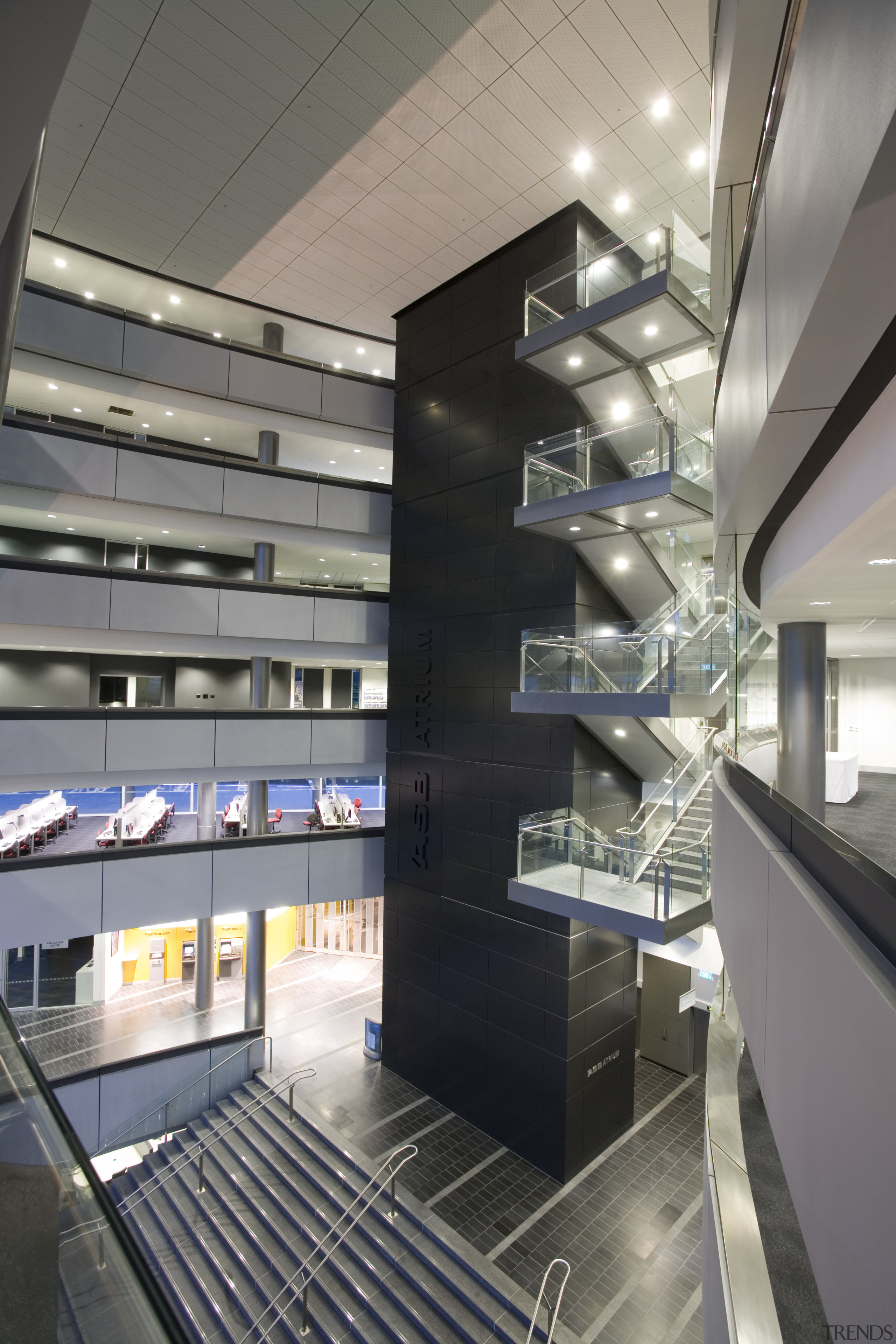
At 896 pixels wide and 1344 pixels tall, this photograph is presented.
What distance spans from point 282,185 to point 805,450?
34.3ft

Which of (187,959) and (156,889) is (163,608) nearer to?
(156,889)

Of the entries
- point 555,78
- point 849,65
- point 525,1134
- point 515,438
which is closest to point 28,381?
point 515,438

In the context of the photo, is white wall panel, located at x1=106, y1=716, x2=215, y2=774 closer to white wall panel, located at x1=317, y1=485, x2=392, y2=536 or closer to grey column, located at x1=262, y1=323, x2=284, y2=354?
white wall panel, located at x1=317, y1=485, x2=392, y2=536

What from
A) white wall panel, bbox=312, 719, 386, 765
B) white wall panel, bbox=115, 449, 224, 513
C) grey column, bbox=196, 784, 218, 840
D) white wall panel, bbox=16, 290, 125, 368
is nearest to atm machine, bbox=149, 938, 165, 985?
grey column, bbox=196, 784, 218, 840

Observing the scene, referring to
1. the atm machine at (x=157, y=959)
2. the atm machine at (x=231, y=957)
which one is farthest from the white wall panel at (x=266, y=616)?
the atm machine at (x=231, y=957)

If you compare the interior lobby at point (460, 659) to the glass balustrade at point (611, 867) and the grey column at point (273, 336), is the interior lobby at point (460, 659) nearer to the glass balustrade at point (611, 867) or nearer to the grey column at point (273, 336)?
the glass balustrade at point (611, 867)

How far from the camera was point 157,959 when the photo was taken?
55.5 feet

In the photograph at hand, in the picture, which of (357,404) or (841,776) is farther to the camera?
(357,404)

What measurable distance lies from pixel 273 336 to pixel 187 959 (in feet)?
51.2

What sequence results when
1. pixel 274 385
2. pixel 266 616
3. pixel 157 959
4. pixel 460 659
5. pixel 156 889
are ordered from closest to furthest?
1. pixel 460 659
2. pixel 156 889
3. pixel 266 616
4. pixel 274 385
5. pixel 157 959

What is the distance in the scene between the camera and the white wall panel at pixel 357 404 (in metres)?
14.5

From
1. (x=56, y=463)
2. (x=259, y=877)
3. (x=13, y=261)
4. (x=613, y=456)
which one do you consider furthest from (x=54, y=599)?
(x=13, y=261)

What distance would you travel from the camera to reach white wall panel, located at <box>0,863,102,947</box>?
1091cm

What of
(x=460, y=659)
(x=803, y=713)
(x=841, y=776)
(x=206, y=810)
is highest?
(x=460, y=659)
